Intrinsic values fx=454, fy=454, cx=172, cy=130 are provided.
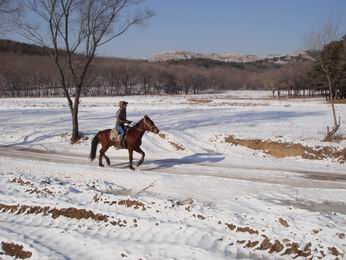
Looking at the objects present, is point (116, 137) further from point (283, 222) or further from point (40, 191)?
point (283, 222)

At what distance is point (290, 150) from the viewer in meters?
21.3

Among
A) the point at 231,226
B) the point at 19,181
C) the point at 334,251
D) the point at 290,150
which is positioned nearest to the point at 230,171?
the point at 290,150

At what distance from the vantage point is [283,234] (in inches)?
404

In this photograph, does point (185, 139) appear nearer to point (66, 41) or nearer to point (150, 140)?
point (150, 140)

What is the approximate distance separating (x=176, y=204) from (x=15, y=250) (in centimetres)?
450

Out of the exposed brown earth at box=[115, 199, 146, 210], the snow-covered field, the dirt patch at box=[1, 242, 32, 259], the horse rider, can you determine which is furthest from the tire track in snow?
the dirt patch at box=[1, 242, 32, 259]

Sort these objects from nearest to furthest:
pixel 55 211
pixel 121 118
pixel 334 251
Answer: pixel 334 251 < pixel 55 211 < pixel 121 118

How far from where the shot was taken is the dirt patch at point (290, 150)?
793 inches

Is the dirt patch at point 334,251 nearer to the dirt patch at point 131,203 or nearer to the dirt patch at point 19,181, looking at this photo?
the dirt patch at point 131,203

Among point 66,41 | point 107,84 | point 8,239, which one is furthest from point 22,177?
point 107,84

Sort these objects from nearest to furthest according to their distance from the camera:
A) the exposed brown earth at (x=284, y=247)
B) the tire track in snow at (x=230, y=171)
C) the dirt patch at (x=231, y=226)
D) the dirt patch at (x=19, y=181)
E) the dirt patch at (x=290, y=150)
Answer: the exposed brown earth at (x=284, y=247)
the dirt patch at (x=231, y=226)
the dirt patch at (x=19, y=181)
the tire track in snow at (x=230, y=171)
the dirt patch at (x=290, y=150)

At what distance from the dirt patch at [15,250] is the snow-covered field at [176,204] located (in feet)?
0.61

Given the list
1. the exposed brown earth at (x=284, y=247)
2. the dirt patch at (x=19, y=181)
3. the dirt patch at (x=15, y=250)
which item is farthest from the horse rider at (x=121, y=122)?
the exposed brown earth at (x=284, y=247)

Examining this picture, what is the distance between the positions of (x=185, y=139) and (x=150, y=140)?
191cm
